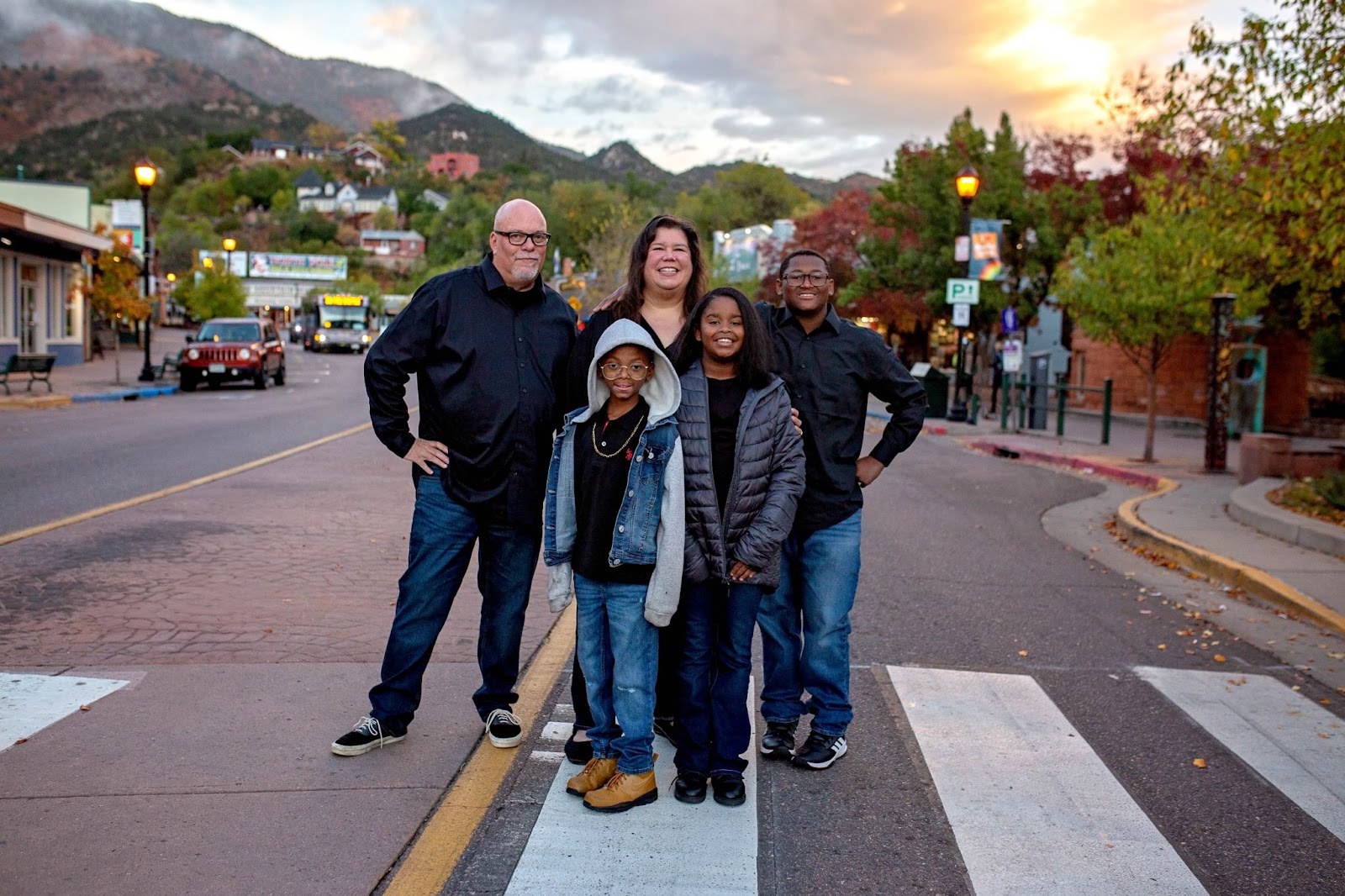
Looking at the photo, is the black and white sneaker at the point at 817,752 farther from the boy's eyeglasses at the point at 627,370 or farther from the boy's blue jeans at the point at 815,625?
the boy's eyeglasses at the point at 627,370

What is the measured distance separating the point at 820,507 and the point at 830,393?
44cm

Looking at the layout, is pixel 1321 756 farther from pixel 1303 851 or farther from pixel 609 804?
pixel 609 804

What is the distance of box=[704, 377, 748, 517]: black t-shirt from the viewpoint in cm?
416

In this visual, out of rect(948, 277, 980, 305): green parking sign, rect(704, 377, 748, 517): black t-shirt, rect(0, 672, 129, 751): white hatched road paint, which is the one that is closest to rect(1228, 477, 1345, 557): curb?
rect(704, 377, 748, 517): black t-shirt

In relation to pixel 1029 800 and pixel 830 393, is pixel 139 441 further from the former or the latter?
pixel 1029 800

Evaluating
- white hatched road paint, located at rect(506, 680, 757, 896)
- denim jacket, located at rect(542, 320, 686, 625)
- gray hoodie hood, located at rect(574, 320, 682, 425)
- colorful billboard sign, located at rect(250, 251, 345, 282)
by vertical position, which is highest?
colorful billboard sign, located at rect(250, 251, 345, 282)

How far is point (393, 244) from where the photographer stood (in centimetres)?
17650

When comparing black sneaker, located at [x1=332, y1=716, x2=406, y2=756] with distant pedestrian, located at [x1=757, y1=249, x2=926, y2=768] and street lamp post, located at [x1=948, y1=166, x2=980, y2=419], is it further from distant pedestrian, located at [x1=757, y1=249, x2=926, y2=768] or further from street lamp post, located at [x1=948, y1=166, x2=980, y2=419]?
street lamp post, located at [x1=948, y1=166, x2=980, y2=419]

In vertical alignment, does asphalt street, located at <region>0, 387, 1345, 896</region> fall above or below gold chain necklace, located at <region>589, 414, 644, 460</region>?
below

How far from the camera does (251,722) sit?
15.9ft

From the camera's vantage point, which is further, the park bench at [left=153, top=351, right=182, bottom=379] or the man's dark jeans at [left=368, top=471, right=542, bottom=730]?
the park bench at [left=153, top=351, right=182, bottom=379]

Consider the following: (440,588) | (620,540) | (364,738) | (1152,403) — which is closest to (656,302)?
(620,540)

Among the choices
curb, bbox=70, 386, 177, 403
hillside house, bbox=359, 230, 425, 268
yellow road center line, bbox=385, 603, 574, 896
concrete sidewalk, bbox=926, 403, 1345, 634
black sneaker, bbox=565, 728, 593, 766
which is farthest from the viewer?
hillside house, bbox=359, 230, 425, 268

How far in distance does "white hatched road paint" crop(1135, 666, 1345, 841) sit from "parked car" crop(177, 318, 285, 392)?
1064 inches
